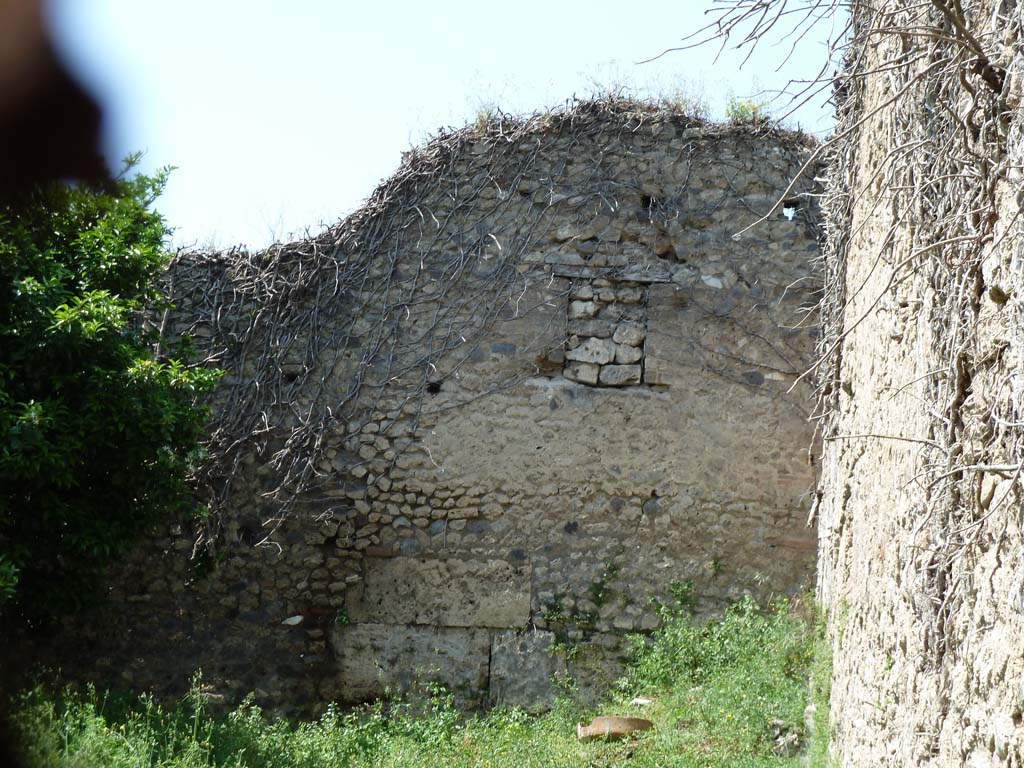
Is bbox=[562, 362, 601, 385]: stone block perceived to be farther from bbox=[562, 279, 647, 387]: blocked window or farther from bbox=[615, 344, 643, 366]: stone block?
bbox=[615, 344, 643, 366]: stone block

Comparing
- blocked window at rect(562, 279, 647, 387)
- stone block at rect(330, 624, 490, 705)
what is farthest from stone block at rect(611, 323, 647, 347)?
stone block at rect(330, 624, 490, 705)

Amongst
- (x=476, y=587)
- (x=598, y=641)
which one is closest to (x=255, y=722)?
(x=476, y=587)

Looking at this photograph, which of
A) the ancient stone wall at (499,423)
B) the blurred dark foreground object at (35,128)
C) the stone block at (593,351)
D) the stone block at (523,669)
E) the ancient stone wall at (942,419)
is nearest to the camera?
the blurred dark foreground object at (35,128)

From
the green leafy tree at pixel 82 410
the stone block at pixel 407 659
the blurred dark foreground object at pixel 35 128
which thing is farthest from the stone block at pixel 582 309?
the blurred dark foreground object at pixel 35 128

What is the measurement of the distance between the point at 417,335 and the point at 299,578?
6.40 feet

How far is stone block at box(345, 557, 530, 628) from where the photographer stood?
691 cm

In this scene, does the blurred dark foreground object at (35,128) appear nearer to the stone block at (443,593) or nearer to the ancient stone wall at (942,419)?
the ancient stone wall at (942,419)

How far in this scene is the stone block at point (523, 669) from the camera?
6746 millimetres

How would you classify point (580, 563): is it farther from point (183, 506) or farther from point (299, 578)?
point (183, 506)

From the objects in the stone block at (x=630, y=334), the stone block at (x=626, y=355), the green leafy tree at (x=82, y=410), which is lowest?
the green leafy tree at (x=82, y=410)

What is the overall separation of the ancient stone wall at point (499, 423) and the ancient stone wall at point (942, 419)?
2.55 m

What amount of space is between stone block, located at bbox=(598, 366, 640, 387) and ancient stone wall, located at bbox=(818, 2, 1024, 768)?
2.69m

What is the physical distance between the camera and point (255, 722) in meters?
5.97

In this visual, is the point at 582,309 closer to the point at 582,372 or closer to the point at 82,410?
the point at 582,372
